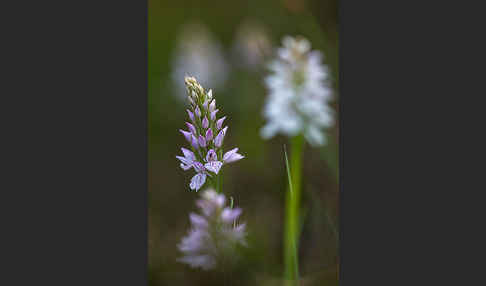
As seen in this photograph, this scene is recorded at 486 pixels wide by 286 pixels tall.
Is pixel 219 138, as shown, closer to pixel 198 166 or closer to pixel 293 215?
pixel 198 166

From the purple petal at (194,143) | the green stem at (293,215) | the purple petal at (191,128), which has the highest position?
the purple petal at (191,128)

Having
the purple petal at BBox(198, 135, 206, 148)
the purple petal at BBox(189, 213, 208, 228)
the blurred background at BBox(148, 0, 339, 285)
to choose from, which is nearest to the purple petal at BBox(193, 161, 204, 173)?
the purple petal at BBox(198, 135, 206, 148)

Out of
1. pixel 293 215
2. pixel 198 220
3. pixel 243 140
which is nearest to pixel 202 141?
pixel 198 220

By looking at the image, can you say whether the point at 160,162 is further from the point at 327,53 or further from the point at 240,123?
the point at 327,53

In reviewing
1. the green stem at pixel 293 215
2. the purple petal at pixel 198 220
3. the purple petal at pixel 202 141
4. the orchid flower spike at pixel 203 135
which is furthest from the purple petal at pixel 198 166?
the green stem at pixel 293 215

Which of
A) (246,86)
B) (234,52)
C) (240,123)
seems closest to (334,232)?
(240,123)

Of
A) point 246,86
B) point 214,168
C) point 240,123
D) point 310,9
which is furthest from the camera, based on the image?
point 246,86

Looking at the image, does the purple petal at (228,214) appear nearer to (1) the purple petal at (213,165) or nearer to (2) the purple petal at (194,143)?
(1) the purple petal at (213,165)

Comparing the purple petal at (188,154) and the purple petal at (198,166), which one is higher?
the purple petal at (188,154)
